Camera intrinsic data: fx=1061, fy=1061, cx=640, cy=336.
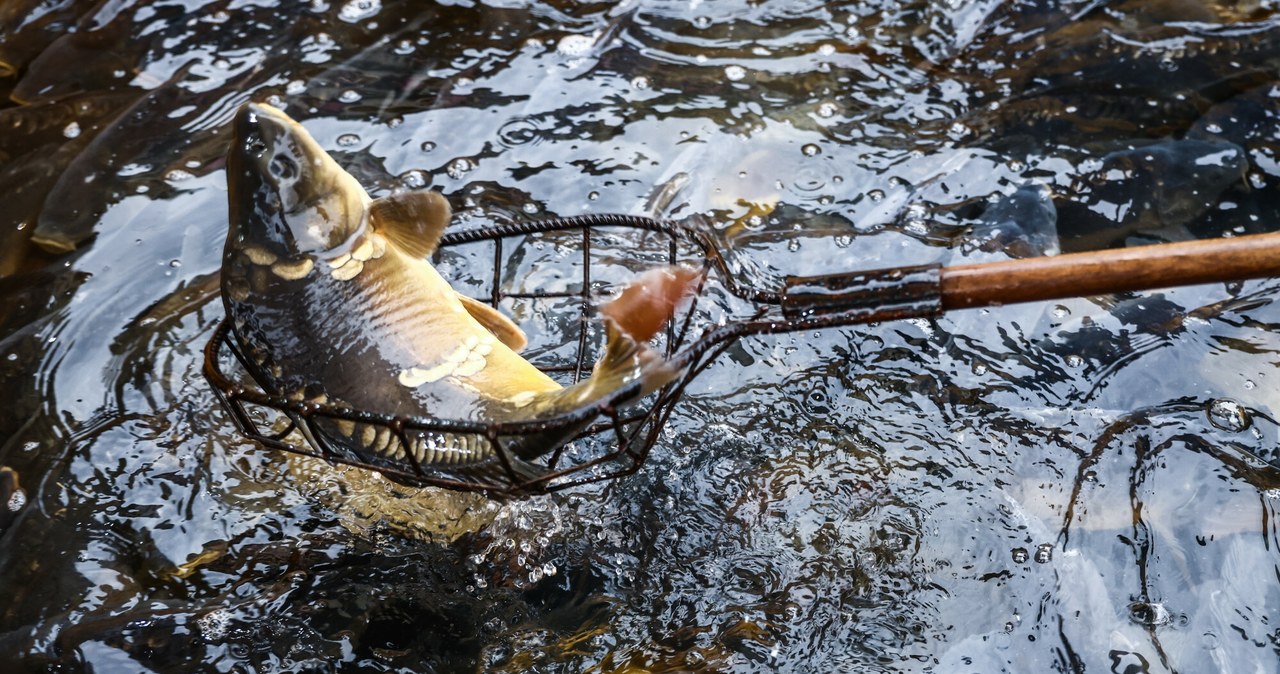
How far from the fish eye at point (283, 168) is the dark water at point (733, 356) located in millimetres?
947

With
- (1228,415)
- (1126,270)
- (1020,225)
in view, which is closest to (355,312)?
(1126,270)

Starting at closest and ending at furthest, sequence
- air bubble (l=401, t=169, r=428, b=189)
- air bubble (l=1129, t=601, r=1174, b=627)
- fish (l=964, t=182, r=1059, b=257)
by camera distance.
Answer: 1. air bubble (l=1129, t=601, r=1174, b=627)
2. fish (l=964, t=182, r=1059, b=257)
3. air bubble (l=401, t=169, r=428, b=189)

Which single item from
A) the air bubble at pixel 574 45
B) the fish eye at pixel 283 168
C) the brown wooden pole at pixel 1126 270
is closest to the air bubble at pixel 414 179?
the air bubble at pixel 574 45

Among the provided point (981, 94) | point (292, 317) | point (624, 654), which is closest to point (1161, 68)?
point (981, 94)

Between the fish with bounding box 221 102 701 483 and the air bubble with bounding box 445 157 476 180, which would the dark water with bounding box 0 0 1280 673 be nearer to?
the air bubble with bounding box 445 157 476 180

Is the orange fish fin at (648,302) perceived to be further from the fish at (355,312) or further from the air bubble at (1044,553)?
the air bubble at (1044,553)

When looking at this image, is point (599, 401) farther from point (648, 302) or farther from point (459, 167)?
point (459, 167)

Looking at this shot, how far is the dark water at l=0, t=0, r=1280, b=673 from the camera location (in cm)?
273

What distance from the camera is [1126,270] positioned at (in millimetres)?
2000

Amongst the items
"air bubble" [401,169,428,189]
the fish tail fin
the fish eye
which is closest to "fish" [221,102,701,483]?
the fish eye

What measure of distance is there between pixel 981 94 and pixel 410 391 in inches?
110

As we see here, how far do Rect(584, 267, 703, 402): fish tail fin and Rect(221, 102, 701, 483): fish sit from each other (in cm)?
32

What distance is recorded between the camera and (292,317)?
8.43 feet

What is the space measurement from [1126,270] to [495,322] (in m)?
1.62
